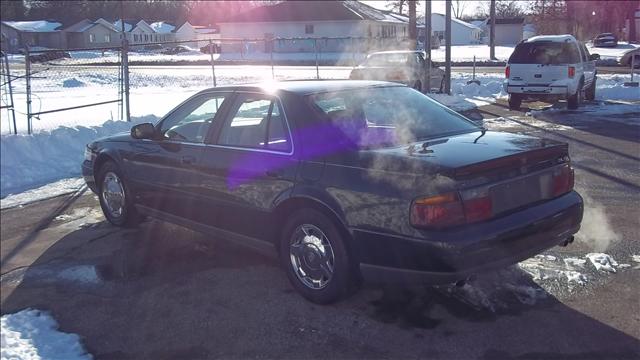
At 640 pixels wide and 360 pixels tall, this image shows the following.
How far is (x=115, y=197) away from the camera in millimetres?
6000

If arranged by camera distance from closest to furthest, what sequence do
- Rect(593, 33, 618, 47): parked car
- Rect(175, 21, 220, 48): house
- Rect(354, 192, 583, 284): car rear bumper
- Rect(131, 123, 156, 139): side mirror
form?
Rect(354, 192, 583, 284): car rear bumper → Rect(131, 123, 156, 139): side mirror → Rect(593, 33, 618, 47): parked car → Rect(175, 21, 220, 48): house

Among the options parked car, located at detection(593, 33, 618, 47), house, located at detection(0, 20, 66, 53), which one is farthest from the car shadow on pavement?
parked car, located at detection(593, 33, 618, 47)

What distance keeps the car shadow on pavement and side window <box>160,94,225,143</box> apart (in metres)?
1.05

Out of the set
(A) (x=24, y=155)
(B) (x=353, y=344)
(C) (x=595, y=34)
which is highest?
(C) (x=595, y=34)

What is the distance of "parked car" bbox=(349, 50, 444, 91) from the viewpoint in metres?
17.0

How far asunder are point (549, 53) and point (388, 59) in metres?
4.54

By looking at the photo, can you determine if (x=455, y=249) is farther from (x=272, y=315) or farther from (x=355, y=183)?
(x=272, y=315)

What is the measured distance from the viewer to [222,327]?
12.8 ft

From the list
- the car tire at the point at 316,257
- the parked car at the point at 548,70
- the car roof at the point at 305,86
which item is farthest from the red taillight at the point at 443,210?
the parked car at the point at 548,70

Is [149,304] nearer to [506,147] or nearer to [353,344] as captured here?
[353,344]

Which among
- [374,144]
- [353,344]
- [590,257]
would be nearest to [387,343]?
[353,344]

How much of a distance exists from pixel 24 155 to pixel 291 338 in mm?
4271

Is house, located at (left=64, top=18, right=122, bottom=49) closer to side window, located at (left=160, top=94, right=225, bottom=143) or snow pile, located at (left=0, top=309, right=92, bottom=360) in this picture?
side window, located at (left=160, top=94, right=225, bottom=143)

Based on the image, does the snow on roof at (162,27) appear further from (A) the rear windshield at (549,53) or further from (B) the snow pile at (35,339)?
(B) the snow pile at (35,339)
